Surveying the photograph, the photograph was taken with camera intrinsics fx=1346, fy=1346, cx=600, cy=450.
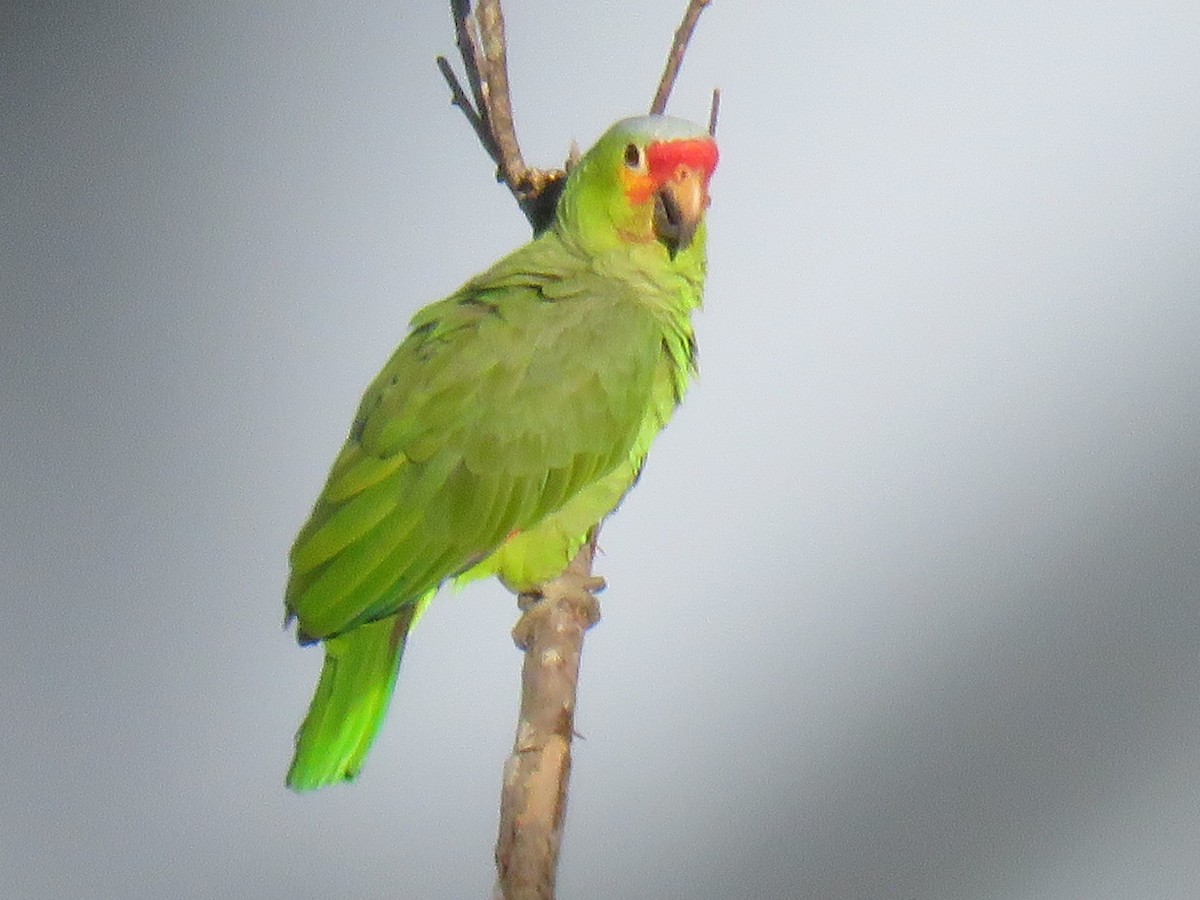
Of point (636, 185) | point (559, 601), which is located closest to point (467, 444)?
point (559, 601)

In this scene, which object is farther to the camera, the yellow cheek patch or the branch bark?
the yellow cheek patch

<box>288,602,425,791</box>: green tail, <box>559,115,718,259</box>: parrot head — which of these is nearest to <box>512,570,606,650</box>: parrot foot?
<box>288,602,425,791</box>: green tail

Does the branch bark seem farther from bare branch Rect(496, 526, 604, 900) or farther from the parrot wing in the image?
the parrot wing

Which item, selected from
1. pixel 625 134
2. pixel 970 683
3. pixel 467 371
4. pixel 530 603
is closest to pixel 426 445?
pixel 467 371

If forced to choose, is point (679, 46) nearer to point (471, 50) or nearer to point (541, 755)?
point (471, 50)

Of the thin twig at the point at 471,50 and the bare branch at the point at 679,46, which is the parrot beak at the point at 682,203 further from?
the thin twig at the point at 471,50

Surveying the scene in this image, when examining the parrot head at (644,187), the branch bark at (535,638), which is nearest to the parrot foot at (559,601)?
the branch bark at (535,638)

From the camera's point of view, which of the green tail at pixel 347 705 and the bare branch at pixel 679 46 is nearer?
the green tail at pixel 347 705
